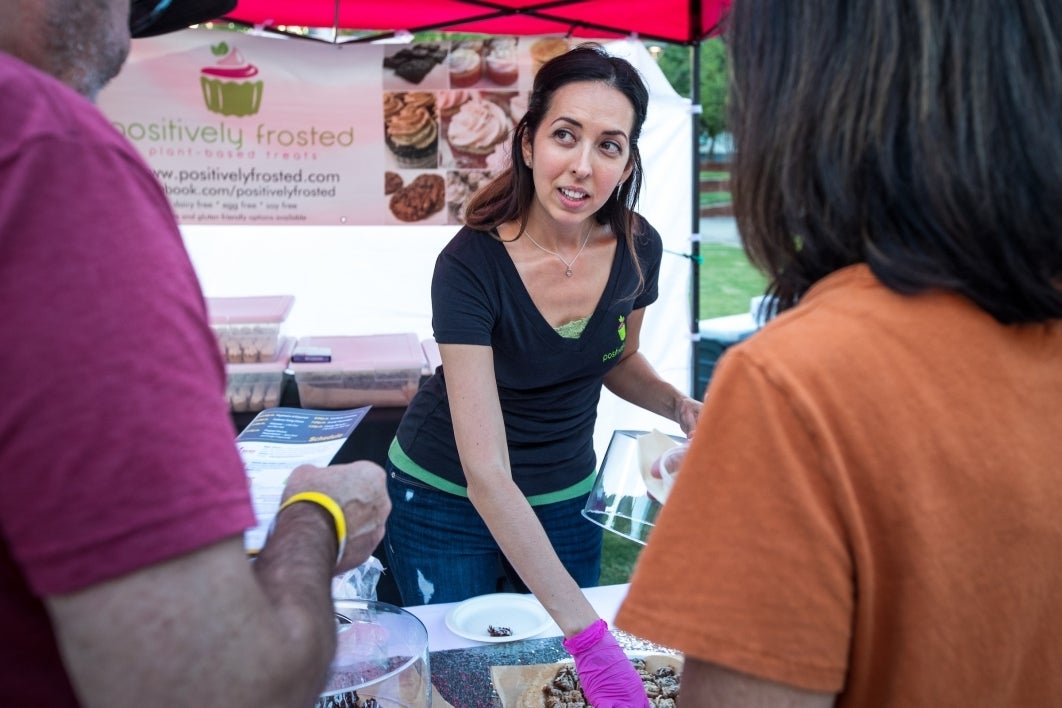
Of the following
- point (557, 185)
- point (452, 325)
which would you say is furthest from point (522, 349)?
→ point (557, 185)

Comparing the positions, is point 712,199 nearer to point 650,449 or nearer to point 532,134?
point 532,134

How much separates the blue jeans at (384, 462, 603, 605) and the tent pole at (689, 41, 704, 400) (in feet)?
7.19

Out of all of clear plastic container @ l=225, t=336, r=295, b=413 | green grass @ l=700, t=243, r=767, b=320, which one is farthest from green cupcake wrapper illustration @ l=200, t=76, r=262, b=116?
green grass @ l=700, t=243, r=767, b=320

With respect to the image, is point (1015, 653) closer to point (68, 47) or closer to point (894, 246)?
point (894, 246)

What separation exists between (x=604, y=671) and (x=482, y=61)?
9.84 ft

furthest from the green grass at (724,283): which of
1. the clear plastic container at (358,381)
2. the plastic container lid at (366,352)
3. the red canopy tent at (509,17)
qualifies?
the clear plastic container at (358,381)

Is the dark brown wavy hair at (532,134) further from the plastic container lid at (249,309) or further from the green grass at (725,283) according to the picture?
the green grass at (725,283)

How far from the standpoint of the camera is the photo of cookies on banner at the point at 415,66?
3699 millimetres

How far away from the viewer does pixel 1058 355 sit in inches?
25.8

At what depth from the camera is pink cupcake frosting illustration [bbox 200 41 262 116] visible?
354cm

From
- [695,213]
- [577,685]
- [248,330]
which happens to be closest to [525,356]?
[577,685]

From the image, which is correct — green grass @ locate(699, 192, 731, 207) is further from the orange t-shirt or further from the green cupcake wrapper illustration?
the orange t-shirt

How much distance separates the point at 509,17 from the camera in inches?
150

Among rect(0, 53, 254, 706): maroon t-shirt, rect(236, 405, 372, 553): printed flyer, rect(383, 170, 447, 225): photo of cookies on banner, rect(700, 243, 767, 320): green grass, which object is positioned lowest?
rect(700, 243, 767, 320): green grass
